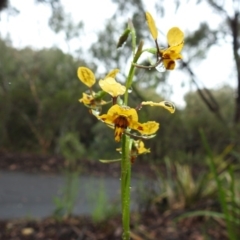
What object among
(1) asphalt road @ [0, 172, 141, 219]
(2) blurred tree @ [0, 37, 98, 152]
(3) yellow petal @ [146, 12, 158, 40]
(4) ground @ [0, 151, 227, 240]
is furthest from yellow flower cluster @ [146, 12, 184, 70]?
(2) blurred tree @ [0, 37, 98, 152]

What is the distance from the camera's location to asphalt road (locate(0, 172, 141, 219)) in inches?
128

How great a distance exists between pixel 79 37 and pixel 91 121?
14.6 feet

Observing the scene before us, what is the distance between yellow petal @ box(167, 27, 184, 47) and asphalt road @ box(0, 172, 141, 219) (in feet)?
7.28

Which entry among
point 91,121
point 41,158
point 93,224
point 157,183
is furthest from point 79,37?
point 91,121

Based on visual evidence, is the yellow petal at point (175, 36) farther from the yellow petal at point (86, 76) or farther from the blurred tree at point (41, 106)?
the blurred tree at point (41, 106)

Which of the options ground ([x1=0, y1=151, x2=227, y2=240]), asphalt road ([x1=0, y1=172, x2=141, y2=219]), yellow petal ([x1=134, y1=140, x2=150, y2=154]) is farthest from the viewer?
asphalt road ([x1=0, y1=172, x2=141, y2=219])

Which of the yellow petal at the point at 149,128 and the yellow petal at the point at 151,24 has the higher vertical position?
the yellow petal at the point at 151,24

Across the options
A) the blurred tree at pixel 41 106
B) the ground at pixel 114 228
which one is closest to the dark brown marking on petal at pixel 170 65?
the ground at pixel 114 228

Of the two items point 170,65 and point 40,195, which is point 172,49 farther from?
point 40,195

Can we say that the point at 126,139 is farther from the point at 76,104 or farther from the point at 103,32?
the point at 76,104

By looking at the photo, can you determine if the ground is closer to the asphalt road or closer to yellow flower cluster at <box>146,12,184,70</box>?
the asphalt road

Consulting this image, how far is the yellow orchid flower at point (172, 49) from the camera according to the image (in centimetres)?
42

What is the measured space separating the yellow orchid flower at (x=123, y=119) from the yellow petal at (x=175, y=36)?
0.07 meters

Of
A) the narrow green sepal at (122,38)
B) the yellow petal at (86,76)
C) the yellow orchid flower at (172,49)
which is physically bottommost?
the yellow petal at (86,76)
